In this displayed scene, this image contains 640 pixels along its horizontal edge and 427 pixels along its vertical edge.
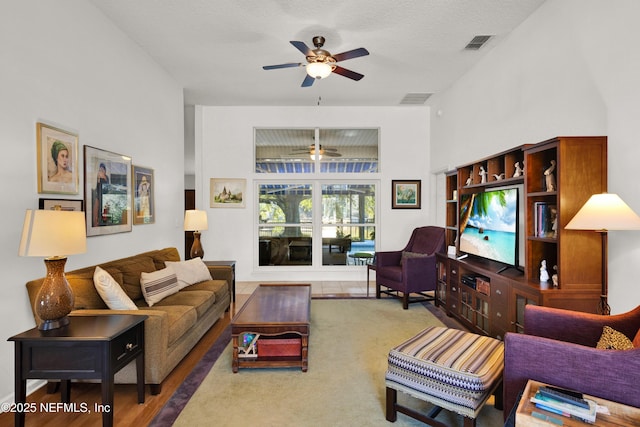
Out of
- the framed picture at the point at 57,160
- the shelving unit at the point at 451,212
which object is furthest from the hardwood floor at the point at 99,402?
the shelving unit at the point at 451,212

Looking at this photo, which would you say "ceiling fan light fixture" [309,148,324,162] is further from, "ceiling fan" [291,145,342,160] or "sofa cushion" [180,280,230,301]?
"sofa cushion" [180,280,230,301]

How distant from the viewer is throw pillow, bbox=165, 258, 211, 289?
12.0 ft

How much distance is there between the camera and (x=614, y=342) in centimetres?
168

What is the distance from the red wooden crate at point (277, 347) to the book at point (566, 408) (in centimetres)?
177

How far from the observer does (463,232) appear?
13.4 feet

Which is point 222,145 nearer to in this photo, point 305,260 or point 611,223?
point 305,260

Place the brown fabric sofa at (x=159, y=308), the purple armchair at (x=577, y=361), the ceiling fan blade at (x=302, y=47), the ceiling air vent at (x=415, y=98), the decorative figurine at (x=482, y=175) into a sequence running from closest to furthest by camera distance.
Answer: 1. the purple armchair at (x=577, y=361)
2. the brown fabric sofa at (x=159, y=308)
3. the ceiling fan blade at (x=302, y=47)
4. the decorative figurine at (x=482, y=175)
5. the ceiling air vent at (x=415, y=98)

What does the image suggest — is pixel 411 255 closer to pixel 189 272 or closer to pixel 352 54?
pixel 352 54

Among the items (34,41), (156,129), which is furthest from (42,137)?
(156,129)

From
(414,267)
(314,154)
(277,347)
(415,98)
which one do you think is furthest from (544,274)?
(314,154)

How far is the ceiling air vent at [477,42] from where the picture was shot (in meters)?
3.65

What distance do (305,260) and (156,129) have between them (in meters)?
3.30

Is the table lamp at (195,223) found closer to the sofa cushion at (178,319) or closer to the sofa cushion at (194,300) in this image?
the sofa cushion at (194,300)

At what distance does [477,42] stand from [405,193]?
9.19 ft
